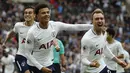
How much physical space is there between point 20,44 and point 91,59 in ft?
8.17

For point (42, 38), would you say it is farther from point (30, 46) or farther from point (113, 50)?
point (113, 50)

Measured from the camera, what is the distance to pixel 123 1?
117ft

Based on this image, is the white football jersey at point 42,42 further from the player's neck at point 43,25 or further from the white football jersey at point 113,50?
the white football jersey at point 113,50

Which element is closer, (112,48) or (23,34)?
(23,34)

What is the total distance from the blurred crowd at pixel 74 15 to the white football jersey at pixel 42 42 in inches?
569

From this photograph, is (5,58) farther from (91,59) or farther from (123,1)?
(123,1)

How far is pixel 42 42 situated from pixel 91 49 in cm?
109

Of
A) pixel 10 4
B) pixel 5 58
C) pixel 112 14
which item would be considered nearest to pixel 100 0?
pixel 112 14

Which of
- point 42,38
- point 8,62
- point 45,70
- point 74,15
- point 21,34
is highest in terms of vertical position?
point 42,38

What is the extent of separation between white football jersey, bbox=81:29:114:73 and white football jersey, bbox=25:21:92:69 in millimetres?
240

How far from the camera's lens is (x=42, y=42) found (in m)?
11.7

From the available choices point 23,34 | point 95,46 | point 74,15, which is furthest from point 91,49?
point 74,15

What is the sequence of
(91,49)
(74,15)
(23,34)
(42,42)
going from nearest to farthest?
(42,42)
(91,49)
(23,34)
(74,15)

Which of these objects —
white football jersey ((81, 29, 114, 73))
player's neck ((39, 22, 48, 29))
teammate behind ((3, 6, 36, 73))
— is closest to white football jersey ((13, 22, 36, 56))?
teammate behind ((3, 6, 36, 73))
